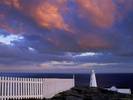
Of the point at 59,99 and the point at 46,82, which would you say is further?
the point at 46,82

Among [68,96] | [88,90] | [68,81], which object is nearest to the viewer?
[68,96]

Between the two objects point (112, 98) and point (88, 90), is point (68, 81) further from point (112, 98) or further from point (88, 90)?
point (112, 98)

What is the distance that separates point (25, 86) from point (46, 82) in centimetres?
137

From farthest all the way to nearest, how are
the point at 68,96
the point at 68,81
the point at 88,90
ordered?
the point at 68,81
the point at 88,90
the point at 68,96

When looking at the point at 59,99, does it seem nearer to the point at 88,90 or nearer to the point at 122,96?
the point at 88,90

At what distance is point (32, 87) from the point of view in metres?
24.1

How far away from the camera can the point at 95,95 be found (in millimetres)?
22672

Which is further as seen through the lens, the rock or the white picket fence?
the white picket fence

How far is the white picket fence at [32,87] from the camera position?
74.7 feet

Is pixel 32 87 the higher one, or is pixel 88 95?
pixel 32 87

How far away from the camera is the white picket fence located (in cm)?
2276

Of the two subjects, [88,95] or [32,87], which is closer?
[88,95]

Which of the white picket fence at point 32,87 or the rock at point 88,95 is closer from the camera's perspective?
the rock at point 88,95

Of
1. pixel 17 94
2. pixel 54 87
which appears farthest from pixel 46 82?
pixel 17 94
